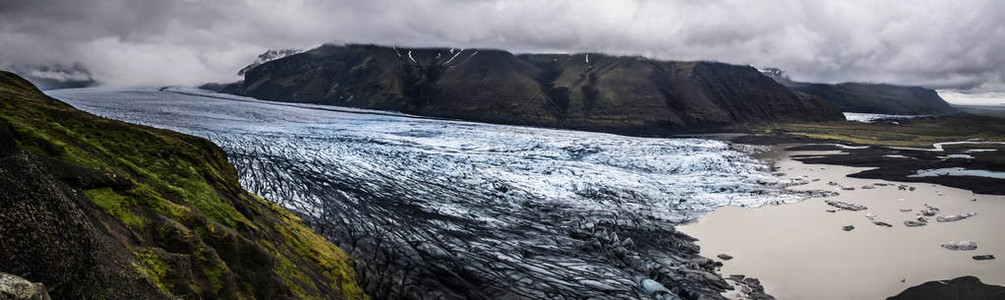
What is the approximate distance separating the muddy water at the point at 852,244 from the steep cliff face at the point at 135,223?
21364 mm

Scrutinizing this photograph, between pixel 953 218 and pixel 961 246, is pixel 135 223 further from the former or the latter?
pixel 953 218

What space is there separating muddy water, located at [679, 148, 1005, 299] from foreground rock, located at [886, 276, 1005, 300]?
546 mm

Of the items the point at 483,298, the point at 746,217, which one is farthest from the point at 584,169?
the point at 483,298

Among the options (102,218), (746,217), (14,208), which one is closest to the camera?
(14,208)

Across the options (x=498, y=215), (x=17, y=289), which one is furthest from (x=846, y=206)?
(x=17, y=289)

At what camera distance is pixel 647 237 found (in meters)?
27.6

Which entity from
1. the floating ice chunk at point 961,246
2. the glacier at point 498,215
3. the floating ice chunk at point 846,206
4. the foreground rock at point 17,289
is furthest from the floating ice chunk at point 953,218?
the foreground rock at point 17,289

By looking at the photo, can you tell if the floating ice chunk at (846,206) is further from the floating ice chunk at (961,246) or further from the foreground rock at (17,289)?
the foreground rock at (17,289)

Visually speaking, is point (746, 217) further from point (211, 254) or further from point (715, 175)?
point (211, 254)

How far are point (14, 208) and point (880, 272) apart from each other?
31287mm

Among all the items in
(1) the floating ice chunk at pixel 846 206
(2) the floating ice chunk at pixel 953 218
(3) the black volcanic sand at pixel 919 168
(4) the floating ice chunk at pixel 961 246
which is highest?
(3) the black volcanic sand at pixel 919 168

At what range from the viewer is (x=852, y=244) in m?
27.0

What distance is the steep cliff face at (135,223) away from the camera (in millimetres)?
5023

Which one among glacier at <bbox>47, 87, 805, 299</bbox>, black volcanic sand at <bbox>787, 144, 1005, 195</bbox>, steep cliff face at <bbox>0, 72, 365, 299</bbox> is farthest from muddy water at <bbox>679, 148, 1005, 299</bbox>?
steep cliff face at <bbox>0, 72, 365, 299</bbox>
